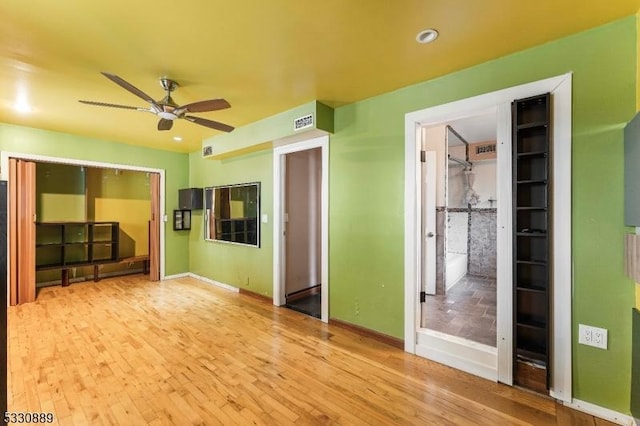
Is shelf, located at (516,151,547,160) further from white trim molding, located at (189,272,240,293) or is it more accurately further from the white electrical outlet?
white trim molding, located at (189,272,240,293)

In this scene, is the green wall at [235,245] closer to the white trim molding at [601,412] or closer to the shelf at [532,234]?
the shelf at [532,234]

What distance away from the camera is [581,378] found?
6.06 ft

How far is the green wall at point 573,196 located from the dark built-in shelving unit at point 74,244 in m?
4.91

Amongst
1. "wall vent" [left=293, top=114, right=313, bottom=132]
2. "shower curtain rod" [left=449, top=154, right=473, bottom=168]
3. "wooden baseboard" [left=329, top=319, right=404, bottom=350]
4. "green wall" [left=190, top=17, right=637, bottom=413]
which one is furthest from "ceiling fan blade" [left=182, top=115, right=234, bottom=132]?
"shower curtain rod" [left=449, top=154, right=473, bottom=168]

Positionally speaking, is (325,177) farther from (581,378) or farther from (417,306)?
(581,378)

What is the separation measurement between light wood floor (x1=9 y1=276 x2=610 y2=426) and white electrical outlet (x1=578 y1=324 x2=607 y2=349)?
0.46 meters

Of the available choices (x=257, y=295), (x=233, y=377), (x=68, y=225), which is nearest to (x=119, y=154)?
(x=68, y=225)

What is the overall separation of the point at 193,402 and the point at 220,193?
3.61 metres

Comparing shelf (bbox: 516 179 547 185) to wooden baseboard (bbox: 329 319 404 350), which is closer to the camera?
shelf (bbox: 516 179 547 185)

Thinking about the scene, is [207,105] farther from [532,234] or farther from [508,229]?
[532,234]

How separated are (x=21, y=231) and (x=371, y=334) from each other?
201 inches

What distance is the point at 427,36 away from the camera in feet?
6.28

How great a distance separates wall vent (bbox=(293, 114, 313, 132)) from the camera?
3.07 m

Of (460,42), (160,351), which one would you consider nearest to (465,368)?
(460,42)
